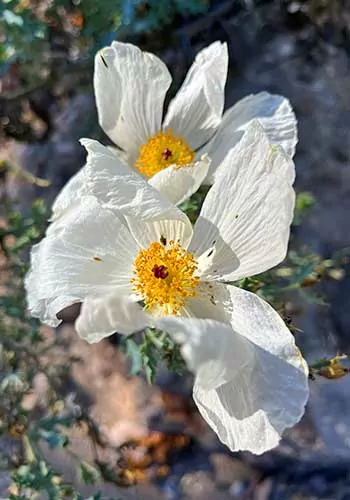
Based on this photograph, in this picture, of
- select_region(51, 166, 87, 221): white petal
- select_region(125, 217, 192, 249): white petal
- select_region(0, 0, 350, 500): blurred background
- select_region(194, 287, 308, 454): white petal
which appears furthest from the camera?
select_region(0, 0, 350, 500): blurred background

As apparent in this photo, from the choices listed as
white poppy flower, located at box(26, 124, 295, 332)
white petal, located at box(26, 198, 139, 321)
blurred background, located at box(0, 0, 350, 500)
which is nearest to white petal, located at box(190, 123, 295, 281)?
white poppy flower, located at box(26, 124, 295, 332)

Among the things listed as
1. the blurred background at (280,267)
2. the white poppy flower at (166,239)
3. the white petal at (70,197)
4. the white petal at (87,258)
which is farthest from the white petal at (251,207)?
the blurred background at (280,267)

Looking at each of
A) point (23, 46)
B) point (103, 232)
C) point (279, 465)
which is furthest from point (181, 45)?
point (279, 465)

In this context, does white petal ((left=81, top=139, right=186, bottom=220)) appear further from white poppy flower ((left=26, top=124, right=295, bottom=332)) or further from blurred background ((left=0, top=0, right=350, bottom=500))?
blurred background ((left=0, top=0, right=350, bottom=500))

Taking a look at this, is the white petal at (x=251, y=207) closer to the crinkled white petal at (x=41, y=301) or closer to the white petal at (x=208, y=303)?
the white petal at (x=208, y=303)

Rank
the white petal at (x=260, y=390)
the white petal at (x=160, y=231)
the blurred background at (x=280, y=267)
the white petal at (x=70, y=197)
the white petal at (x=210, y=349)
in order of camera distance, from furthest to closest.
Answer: the blurred background at (x=280, y=267), the white petal at (x=70, y=197), the white petal at (x=160, y=231), the white petal at (x=260, y=390), the white petal at (x=210, y=349)

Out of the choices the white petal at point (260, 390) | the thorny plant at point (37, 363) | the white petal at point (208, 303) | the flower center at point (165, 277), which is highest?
the flower center at point (165, 277)

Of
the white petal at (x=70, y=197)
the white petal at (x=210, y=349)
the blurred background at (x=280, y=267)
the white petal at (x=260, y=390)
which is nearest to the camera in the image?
the white petal at (x=210, y=349)
